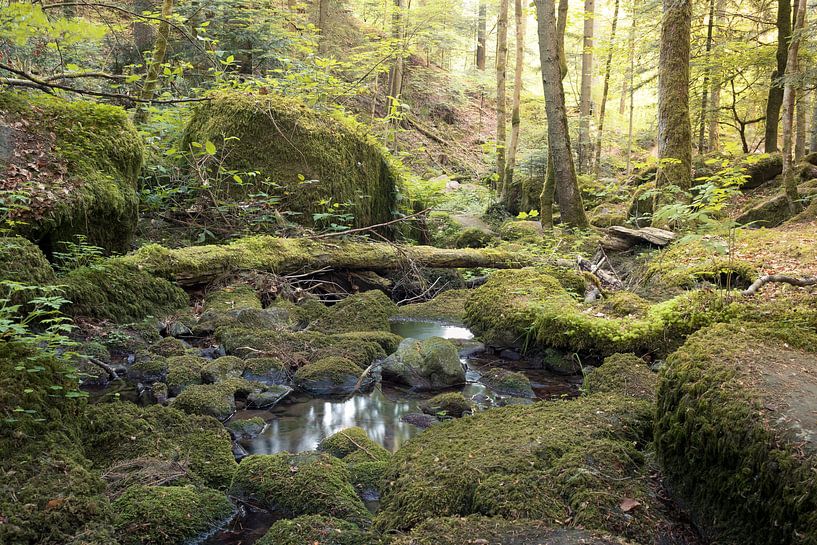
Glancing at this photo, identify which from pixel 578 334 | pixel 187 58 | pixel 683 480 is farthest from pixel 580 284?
pixel 187 58

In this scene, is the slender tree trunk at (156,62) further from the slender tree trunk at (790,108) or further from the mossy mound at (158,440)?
the slender tree trunk at (790,108)

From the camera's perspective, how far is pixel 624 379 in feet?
15.1

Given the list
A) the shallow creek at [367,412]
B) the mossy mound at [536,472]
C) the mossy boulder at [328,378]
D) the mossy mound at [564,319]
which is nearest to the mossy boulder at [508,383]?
the shallow creek at [367,412]

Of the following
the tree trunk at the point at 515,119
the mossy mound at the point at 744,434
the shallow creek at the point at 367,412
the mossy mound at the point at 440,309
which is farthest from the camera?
the tree trunk at the point at 515,119

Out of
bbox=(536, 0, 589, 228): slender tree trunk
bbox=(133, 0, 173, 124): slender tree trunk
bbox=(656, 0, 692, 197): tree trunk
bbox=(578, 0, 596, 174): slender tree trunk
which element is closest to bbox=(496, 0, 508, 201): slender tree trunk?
bbox=(578, 0, 596, 174): slender tree trunk

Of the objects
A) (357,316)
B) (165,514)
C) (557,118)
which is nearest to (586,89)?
(557,118)

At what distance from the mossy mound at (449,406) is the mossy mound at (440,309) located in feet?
9.11

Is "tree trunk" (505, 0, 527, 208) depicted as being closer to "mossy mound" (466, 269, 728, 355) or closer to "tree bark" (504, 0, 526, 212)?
"tree bark" (504, 0, 526, 212)

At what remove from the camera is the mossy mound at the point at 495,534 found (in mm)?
2434

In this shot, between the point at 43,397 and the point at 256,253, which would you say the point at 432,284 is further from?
the point at 43,397

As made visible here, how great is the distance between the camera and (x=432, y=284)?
30.8 ft

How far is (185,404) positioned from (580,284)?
18.3 feet

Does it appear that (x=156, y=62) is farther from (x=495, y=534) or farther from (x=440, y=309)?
(x=495, y=534)

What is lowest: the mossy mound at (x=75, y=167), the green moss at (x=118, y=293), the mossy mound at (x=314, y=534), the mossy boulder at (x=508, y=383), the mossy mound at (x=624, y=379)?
the mossy boulder at (x=508, y=383)
